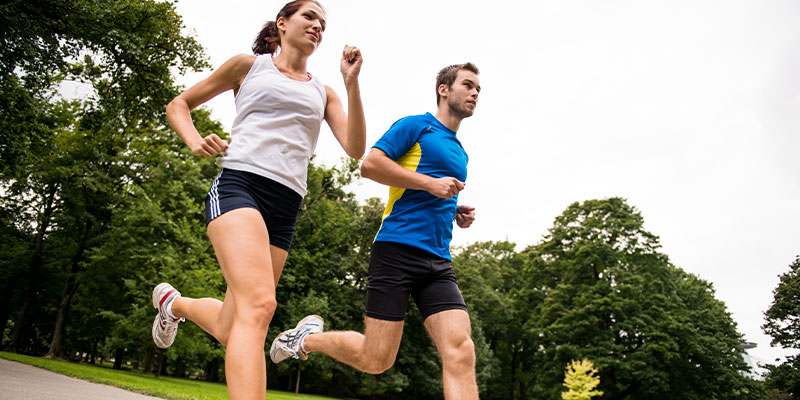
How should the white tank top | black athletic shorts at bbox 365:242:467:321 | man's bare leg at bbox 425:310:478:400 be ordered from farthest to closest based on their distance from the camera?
black athletic shorts at bbox 365:242:467:321
man's bare leg at bbox 425:310:478:400
the white tank top

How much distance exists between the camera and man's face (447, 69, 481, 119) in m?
3.68

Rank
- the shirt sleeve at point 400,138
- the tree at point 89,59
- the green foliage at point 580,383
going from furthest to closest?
the green foliage at point 580,383 < the tree at point 89,59 < the shirt sleeve at point 400,138

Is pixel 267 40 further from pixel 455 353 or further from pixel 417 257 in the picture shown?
pixel 455 353

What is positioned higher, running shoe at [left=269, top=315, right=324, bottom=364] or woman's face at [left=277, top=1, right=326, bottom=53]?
woman's face at [left=277, top=1, right=326, bottom=53]

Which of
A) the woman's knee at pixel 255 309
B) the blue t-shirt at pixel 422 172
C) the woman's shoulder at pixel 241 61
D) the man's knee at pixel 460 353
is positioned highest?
the woman's shoulder at pixel 241 61

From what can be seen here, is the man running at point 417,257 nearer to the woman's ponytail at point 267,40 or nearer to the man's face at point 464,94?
the man's face at point 464,94

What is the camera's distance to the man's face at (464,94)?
368cm

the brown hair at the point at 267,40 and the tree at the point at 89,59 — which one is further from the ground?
the tree at the point at 89,59

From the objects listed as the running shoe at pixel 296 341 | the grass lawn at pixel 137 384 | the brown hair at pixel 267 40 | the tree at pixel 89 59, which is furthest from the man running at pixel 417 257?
the tree at pixel 89 59

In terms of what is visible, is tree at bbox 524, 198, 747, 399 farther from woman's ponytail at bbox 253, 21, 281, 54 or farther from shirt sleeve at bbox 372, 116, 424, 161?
woman's ponytail at bbox 253, 21, 281, 54

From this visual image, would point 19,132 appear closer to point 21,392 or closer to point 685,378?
point 21,392

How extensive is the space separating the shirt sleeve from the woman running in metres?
0.40

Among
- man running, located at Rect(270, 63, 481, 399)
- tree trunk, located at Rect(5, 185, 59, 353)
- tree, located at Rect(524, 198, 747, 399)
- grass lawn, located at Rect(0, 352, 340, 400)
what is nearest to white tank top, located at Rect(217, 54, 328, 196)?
man running, located at Rect(270, 63, 481, 399)

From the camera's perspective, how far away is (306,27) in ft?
9.78
